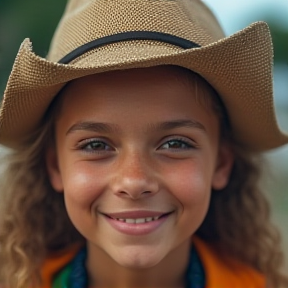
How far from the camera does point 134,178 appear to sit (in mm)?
1271

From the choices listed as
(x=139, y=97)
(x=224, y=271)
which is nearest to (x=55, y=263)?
(x=224, y=271)

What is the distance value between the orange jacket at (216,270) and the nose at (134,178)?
14.5 inches

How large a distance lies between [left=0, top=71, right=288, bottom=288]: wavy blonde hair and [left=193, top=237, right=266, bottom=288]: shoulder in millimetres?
46

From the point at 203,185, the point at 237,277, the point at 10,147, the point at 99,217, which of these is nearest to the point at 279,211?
the point at 237,277

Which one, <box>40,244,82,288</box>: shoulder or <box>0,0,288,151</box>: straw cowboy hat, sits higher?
<box>0,0,288,151</box>: straw cowboy hat

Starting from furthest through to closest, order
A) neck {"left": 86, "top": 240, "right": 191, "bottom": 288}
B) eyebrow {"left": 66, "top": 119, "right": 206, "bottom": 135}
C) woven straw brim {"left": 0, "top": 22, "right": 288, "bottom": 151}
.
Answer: neck {"left": 86, "top": 240, "right": 191, "bottom": 288} → eyebrow {"left": 66, "top": 119, "right": 206, "bottom": 135} → woven straw brim {"left": 0, "top": 22, "right": 288, "bottom": 151}

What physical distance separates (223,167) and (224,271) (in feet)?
0.92

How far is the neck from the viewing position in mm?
1514

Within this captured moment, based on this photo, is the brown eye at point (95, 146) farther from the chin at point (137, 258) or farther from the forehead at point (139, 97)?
the chin at point (137, 258)

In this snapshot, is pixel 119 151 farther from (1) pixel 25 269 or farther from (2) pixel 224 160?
(1) pixel 25 269

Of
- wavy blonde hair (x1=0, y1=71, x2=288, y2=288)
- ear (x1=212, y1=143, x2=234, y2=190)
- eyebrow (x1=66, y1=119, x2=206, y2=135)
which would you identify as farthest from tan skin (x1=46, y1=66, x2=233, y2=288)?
wavy blonde hair (x1=0, y1=71, x2=288, y2=288)

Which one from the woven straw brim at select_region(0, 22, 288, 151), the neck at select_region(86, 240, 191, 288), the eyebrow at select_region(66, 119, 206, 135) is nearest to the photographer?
the woven straw brim at select_region(0, 22, 288, 151)

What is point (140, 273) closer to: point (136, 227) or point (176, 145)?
point (136, 227)

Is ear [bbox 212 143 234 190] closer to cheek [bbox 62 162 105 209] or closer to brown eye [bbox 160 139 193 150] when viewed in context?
brown eye [bbox 160 139 193 150]
